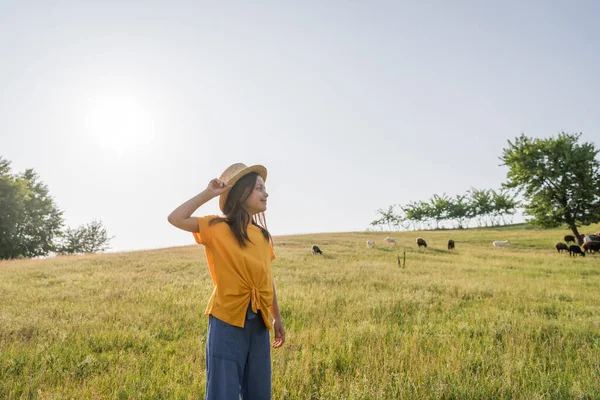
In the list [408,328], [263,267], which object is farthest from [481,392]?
[263,267]

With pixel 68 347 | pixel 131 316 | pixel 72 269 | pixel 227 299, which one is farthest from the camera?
pixel 72 269

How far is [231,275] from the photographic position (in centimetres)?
284

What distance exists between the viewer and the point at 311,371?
4.88 m

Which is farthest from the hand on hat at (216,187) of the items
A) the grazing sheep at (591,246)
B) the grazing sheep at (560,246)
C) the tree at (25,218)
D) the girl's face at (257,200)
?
the tree at (25,218)

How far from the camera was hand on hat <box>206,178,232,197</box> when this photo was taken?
2.85 m

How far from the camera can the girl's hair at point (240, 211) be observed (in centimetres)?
300

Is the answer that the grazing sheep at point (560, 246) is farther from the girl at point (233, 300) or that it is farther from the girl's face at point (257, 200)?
the girl at point (233, 300)

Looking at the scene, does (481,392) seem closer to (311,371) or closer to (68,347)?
(311,371)

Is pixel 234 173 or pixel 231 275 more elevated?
pixel 234 173

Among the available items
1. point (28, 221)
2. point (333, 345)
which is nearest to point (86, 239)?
point (28, 221)

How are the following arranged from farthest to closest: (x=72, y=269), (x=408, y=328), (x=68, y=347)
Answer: (x=72, y=269) → (x=408, y=328) → (x=68, y=347)

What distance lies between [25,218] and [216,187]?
58.5 m

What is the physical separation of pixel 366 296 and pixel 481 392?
20.5 ft

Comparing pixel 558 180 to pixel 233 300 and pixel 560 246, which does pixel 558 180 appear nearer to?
pixel 560 246
